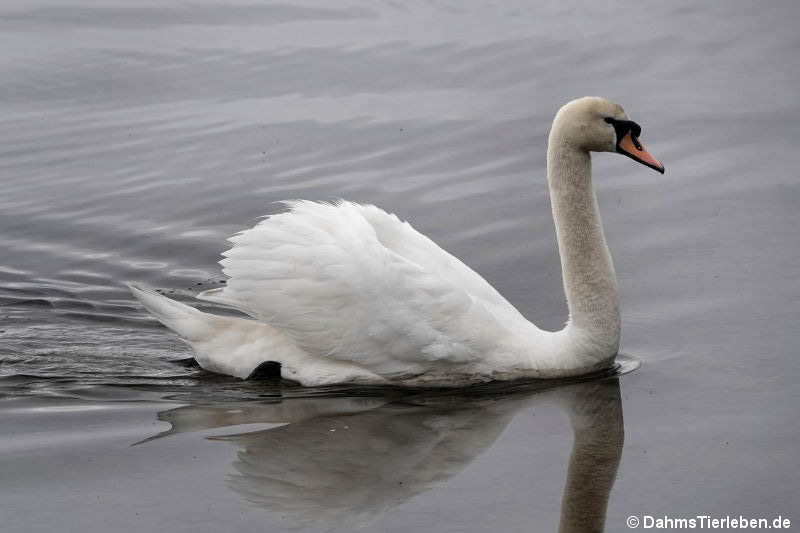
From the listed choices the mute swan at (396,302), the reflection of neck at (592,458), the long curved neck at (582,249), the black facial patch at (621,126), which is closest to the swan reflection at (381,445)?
the reflection of neck at (592,458)

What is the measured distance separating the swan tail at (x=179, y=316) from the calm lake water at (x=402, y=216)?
0.90 ft

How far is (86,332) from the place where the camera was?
8.52m

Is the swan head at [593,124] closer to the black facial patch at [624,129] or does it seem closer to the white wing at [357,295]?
the black facial patch at [624,129]

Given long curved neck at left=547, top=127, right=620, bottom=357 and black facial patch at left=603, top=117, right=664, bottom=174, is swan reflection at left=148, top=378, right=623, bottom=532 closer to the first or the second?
long curved neck at left=547, top=127, right=620, bottom=357

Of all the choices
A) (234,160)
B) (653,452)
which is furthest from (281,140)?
(653,452)

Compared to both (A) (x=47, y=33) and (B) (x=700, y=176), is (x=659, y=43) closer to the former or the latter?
(B) (x=700, y=176)

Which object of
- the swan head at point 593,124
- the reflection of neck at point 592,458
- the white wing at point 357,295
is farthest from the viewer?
the swan head at point 593,124

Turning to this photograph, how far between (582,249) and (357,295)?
1335 mm

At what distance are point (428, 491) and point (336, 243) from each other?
1874 mm

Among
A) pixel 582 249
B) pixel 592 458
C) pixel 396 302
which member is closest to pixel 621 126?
pixel 582 249

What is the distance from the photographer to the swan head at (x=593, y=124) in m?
7.62

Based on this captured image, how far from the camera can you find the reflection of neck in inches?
232

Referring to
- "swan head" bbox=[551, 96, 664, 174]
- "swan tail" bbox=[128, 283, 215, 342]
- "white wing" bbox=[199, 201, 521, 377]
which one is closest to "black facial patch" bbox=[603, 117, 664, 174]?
Result: "swan head" bbox=[551, 96, 664, 174]

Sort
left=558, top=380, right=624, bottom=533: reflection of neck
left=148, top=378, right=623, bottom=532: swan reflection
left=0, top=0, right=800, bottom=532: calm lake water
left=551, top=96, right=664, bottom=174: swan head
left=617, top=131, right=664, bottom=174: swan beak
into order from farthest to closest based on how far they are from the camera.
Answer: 1. left=617, top=131, right=664, bottom=174: swan beak
2. left=551, top=96, right=664, bottom=174: swan head
3. left=0, top=0, right=800, bottom=532: calm lake water
4. left=148, top=378, right=623, bottom=532: swan reflection
5. left=558, top=380, right=624, bottom=533: reflection of neck
